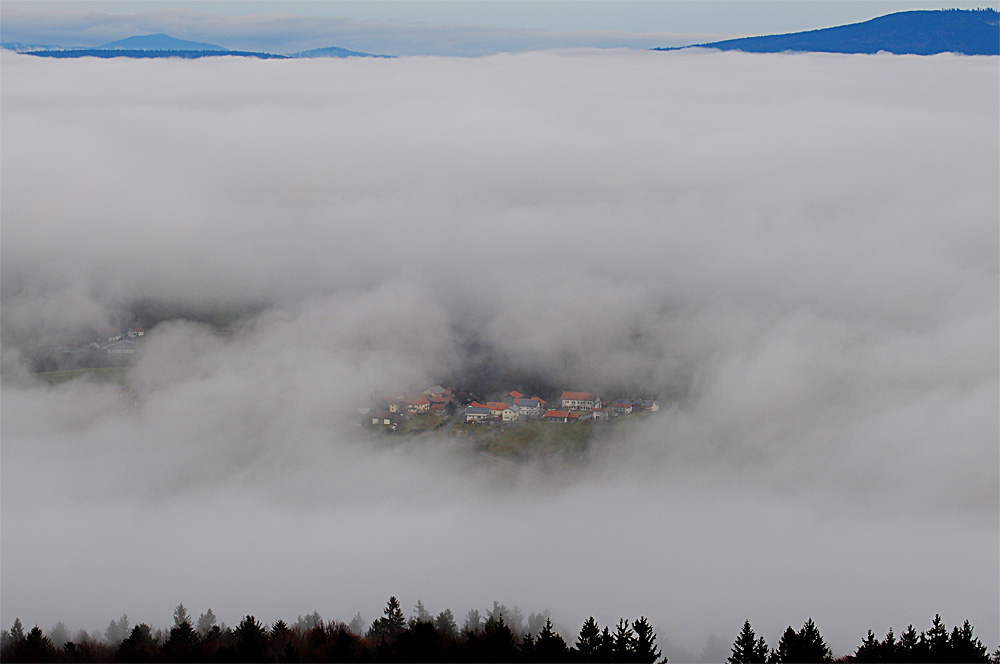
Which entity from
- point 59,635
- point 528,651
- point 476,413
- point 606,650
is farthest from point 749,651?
point 476,413

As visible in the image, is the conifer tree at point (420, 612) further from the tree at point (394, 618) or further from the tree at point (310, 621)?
the tree at point (310, 621)

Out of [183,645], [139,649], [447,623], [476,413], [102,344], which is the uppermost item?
[102,344]

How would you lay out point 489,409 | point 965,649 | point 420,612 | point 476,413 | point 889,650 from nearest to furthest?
point 965,649 → point 889,650 → point 420,612 → point 476,413 → point 489,409

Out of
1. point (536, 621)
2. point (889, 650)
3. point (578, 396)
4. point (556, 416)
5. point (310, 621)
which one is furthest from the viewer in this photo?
point (578, 396)

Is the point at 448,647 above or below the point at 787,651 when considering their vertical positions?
below

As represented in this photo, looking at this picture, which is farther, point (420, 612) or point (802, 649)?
point (420, 612)

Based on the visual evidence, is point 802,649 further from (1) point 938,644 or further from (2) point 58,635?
(2) point 58,635

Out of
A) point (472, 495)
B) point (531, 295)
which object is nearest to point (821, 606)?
point (472, 495)

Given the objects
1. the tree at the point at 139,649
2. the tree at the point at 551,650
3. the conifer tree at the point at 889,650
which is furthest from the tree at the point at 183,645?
the conifer tree at the point at 889,650
